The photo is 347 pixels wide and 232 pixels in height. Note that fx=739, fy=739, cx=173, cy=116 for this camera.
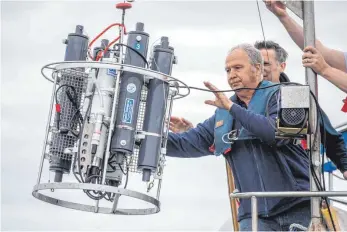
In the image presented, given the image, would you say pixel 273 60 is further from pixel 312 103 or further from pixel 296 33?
pixel 312 103

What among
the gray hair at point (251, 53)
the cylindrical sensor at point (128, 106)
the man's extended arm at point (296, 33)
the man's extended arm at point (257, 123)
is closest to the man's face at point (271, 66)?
the man's extended arm at point (296, 33)

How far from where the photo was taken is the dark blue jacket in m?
6.43

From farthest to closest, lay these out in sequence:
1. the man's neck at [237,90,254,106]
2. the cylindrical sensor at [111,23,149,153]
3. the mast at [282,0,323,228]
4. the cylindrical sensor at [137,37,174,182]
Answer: the man's neck at [237,90,254,106] → the cylindrical sensor at [137,37,174,182] → the cylindrical sensor at [111,23,149,153] → the mast at [282,0,323,228]

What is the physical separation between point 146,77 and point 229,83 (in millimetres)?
810

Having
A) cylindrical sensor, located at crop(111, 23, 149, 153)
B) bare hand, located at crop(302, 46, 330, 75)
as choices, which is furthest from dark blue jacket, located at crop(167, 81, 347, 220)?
cylindrical sensor, located at crop(111, 23, 149, 153)

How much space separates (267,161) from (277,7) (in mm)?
1471

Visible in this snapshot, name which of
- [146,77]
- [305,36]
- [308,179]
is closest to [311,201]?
[308,179]

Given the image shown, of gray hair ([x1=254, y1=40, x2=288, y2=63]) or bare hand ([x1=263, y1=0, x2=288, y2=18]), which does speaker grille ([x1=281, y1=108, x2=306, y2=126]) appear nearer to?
bare hand ([x1=263, y1=0, x2=288, y2=18])

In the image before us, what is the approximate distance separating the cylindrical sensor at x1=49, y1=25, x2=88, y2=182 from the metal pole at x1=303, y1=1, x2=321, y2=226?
82.1 inches

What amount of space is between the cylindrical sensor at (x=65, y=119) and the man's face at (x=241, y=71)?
1391 mm

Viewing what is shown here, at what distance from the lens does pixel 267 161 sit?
6.61 metres

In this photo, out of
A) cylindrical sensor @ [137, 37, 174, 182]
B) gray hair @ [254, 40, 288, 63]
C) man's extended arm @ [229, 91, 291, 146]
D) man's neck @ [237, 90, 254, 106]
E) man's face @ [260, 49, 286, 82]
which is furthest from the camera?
gray hair @ [254, 40, 288, 63]

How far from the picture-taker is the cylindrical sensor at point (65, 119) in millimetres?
6805

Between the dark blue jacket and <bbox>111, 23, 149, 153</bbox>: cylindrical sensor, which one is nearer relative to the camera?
the dark blue jacket
